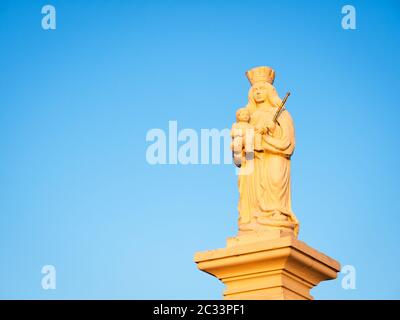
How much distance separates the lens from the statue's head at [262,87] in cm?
3072

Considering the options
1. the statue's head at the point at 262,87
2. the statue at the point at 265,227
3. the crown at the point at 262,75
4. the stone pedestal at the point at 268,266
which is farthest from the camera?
the crown at the point at 262,75

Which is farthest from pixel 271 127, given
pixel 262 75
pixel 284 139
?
pixel 262 75

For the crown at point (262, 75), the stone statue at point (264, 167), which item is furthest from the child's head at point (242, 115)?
the crown at point (262, 75)

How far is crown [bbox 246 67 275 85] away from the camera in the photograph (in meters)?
31.0

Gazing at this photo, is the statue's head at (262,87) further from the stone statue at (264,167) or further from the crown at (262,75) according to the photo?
the stone statue at (264,167)

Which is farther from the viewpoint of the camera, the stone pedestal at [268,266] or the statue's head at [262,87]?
the statue's head at [262,87]

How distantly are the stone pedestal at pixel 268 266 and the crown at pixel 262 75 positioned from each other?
3118 millimetres

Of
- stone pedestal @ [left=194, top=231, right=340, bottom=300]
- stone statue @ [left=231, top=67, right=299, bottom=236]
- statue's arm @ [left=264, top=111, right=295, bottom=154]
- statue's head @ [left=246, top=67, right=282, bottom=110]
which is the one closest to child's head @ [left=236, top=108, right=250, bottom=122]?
stone statue @ [left=231, top=67, right=299, bottom=236]

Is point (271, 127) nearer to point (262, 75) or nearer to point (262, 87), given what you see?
point (262, 87)

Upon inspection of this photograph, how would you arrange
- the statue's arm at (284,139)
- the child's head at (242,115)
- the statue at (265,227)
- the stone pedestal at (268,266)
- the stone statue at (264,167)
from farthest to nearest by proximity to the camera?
the child's head at (242,115), the statue's arm at (284,139), the stone statue at (264,167), the statue at (265,227), the stone pedestal at (268,266)
